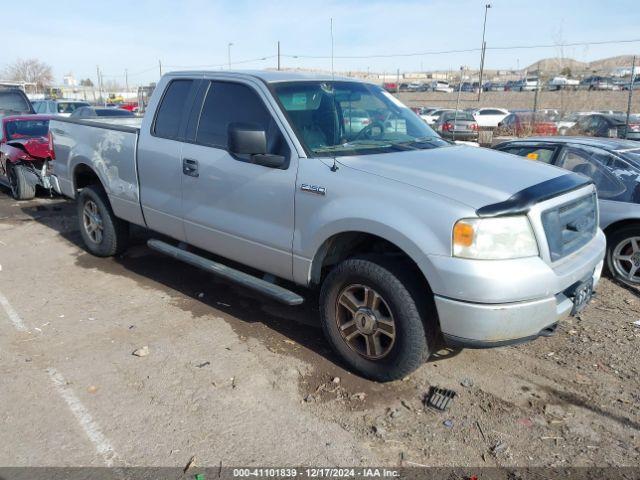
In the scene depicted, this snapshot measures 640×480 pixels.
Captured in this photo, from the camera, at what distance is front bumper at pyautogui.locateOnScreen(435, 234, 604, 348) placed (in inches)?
119

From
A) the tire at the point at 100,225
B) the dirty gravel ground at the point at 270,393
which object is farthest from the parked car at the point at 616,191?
the tire at the point at 100,225

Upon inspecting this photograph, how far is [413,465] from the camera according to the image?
113 inches

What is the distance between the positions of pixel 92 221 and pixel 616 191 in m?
5.78

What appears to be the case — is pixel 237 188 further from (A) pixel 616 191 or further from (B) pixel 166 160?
(A) pixel 616 191

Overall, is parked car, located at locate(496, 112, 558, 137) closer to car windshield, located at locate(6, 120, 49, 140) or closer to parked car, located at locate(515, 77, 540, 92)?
car windshield, located at locate(6, 120, 49, 140)

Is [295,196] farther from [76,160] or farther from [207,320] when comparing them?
[76,160]

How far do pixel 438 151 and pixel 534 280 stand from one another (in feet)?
4.65

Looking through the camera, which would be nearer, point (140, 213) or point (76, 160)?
point (140, 213)

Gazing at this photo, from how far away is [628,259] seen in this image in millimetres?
5426

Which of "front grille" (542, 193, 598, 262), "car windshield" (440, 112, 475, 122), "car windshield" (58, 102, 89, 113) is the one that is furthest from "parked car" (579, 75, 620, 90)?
"front grille" (542, 193, 598, 262)

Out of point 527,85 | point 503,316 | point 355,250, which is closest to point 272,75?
point 355,250

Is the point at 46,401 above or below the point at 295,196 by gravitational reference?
below

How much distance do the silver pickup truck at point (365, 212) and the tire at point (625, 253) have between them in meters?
1.82

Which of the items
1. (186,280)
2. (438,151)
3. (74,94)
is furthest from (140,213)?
(74,94)
